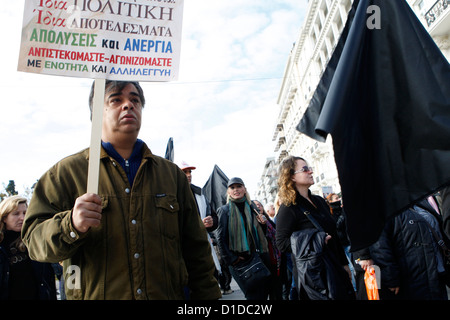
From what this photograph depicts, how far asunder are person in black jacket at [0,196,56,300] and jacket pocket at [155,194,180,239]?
238 centimetres

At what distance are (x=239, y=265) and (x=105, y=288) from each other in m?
3.12

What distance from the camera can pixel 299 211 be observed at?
11.5 ft

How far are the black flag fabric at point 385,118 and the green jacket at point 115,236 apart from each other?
2.99ft

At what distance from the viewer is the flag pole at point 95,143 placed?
1.53 meters

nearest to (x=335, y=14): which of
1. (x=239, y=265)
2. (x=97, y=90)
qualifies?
(x=239, y=265)

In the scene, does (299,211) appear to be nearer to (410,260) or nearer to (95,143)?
(410,260)

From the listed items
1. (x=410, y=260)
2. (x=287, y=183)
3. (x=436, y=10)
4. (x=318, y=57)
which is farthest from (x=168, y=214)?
(x=318, y=57)

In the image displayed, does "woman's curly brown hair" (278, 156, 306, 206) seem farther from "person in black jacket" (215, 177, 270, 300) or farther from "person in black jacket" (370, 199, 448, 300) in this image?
"person in black jacket" (215, 177, 270, 300)

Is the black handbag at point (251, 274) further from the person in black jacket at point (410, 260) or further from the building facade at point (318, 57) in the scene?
the building facade at point (318, 57)

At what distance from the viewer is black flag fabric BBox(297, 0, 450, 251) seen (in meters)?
1.77

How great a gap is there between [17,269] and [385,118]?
3.51m

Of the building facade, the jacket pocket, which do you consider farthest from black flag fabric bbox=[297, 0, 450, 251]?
the building facade
